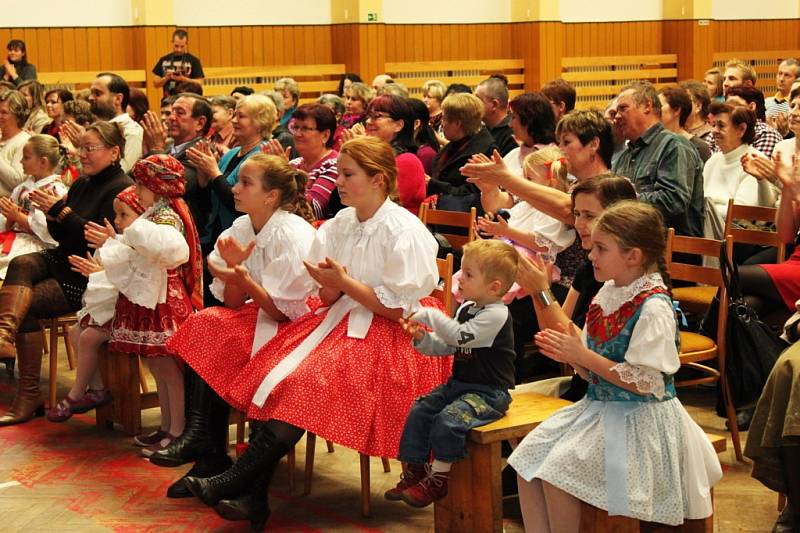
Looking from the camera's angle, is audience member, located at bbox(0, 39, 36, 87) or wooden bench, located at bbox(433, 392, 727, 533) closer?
wooden bench, located at bbox(433, 392, 727, 533)

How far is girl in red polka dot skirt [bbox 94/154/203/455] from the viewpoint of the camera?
4.77 m

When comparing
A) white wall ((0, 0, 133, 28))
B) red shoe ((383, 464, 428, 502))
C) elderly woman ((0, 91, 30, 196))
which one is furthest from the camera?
white wall ((0, 0, 133, 28))

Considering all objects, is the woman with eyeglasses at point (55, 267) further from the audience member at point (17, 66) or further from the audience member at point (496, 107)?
the audience member at point (17, 66)

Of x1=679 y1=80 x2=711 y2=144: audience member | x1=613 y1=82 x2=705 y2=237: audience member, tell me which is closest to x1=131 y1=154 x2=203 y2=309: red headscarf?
x1=613 y1=82 x2=705 y2=237: audience member

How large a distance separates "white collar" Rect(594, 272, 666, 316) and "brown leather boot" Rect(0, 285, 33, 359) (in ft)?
10.5

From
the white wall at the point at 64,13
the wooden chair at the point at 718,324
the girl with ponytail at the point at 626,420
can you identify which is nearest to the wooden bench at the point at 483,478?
the girl with ponytail at the point at 626,420

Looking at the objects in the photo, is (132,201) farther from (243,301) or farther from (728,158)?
(728,158)

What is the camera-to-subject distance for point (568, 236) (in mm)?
4531

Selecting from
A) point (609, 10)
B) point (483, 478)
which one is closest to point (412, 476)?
point (483, 478)

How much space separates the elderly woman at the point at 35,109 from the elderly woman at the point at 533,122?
11.7 feet

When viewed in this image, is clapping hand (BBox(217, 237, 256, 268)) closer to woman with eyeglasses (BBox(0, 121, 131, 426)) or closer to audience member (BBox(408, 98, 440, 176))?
woman with eyeglasses (BBox(0, 121, 131, 426))

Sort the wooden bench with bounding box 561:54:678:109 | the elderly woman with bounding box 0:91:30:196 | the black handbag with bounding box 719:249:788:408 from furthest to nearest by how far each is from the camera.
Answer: the wooden bench with bounding box 561:54:678:109 → the elderly woman with bounding box 0:91:30:196 → the black handbag with bounding box 719:249:788:408

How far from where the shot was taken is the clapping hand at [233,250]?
13.9 ft

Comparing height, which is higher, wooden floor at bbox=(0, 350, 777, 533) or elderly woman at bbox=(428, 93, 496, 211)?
elderly woman at bbox=(428, 93, 496, 211)
